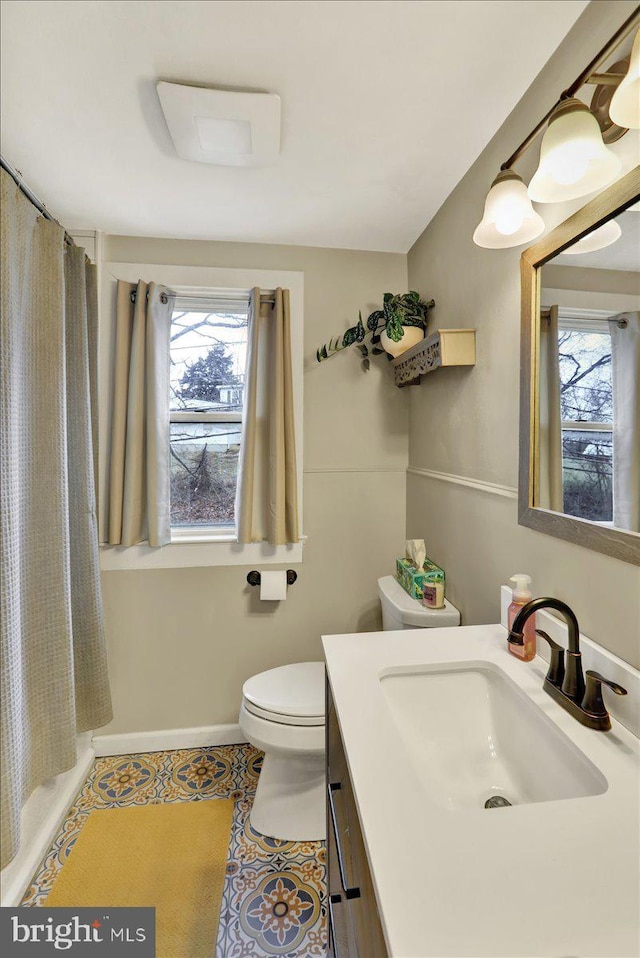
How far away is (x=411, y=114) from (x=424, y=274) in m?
0.67

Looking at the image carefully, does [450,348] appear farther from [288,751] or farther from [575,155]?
[288,751]

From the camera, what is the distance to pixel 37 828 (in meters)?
1.44

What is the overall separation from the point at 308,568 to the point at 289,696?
58cm

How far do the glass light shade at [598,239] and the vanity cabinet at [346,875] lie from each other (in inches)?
41.4

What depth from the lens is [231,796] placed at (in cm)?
168

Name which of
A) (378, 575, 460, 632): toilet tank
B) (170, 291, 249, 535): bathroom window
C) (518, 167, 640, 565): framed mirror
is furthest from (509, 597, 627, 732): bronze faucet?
(170, 291, 249, 535): bathroom window

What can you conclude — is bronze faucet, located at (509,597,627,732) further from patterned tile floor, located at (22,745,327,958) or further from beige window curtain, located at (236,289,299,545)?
beige window curtain, located at (236,289,299,545)

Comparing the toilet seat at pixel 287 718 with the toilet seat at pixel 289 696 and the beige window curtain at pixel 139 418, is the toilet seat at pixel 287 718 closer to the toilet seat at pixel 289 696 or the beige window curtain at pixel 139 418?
the toilet seat at pixel 289 696

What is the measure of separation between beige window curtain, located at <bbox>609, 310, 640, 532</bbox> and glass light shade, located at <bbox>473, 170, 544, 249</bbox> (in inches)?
12.3

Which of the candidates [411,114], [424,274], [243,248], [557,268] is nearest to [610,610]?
[557,268]

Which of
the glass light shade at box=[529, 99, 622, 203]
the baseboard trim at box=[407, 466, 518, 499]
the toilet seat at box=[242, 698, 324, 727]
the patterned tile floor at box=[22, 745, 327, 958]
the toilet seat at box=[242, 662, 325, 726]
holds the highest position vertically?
the glass light shade at box=[529, 99, 622, 203]

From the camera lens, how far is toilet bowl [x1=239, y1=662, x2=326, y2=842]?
1.42 meters

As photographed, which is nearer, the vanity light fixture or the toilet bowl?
the vanity light fixture

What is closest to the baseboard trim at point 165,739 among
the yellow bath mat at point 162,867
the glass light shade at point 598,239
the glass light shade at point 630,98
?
the yellow bath mat at point 162,867
